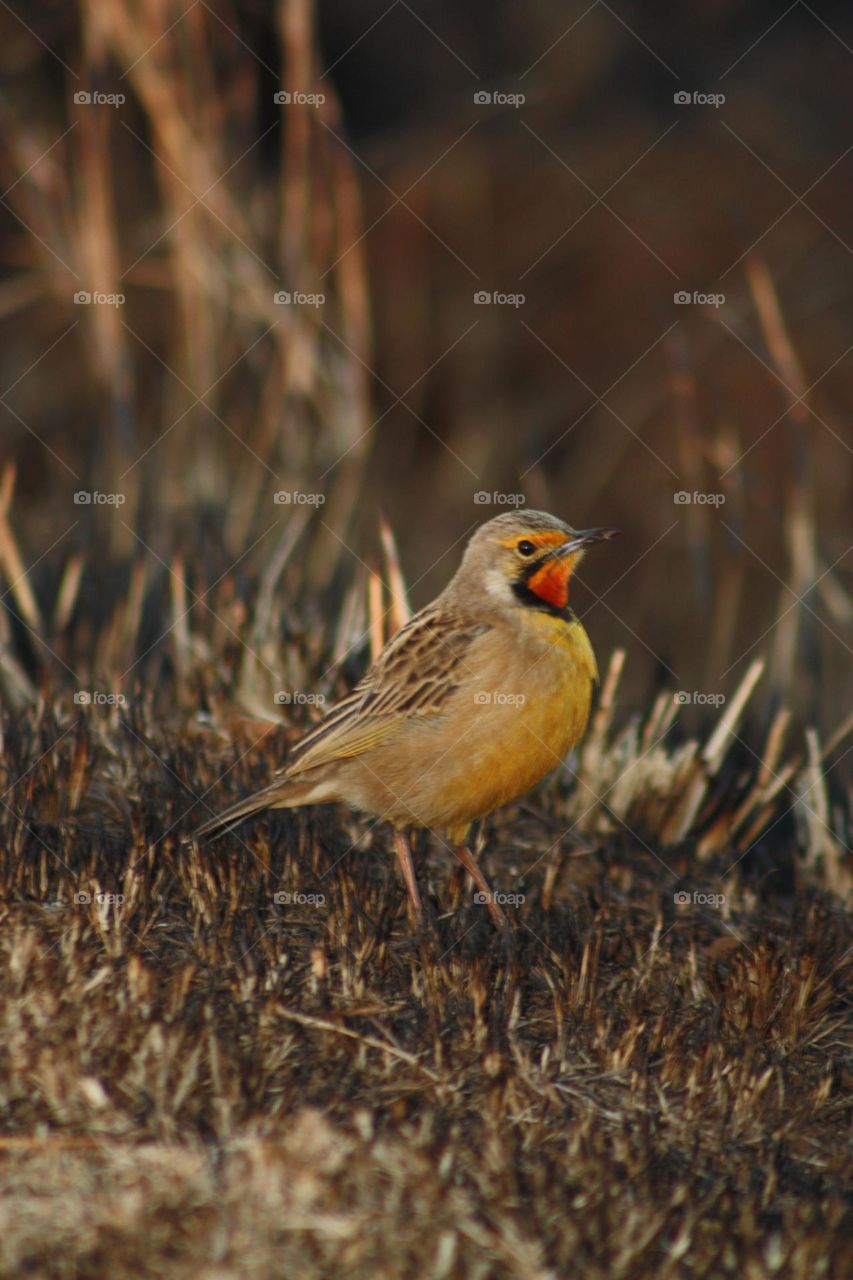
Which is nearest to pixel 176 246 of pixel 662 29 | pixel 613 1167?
pixel 613 1167

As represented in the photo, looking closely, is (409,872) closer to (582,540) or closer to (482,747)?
(482,747)

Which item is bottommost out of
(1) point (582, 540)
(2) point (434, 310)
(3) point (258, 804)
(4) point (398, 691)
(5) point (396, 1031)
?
(5) point (396, 1031)

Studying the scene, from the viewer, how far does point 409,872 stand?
4887 millimetres

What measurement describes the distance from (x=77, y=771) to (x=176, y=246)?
455cm

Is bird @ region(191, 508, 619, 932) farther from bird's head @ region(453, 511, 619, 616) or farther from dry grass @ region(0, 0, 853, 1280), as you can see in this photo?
dry grass @ region(0, 0, 853, 1280)

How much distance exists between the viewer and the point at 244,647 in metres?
6.58

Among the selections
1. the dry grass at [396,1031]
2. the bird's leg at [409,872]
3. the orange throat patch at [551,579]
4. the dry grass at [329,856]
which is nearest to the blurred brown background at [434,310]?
the dry grass at [329,856]

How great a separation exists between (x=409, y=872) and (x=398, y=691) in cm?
63

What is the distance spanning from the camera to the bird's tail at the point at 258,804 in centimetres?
496

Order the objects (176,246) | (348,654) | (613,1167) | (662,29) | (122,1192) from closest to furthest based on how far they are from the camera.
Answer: (122,1192) → (613,1167) → (348,654) → (176,246) → (662,29)

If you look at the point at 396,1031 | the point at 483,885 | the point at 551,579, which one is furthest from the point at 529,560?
the point at 396,1031

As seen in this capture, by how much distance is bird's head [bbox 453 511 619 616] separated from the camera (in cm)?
529

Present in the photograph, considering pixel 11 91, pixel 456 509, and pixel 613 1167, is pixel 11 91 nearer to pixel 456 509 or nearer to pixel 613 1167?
pixel 456 509

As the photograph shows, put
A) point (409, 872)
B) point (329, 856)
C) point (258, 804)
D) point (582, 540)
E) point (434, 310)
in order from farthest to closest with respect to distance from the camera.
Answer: point (434, 310) < point (582, 540) < point (329, 856) < point (258, 804) < point (409, 872)
